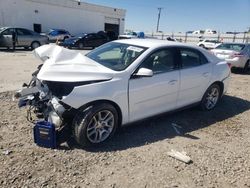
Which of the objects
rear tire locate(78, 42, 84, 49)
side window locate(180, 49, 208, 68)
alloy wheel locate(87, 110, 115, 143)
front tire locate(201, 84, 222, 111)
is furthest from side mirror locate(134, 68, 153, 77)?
rear tire locate(78, 42, 84, 49)

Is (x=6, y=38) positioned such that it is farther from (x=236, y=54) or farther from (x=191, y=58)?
(x=191, y=58)

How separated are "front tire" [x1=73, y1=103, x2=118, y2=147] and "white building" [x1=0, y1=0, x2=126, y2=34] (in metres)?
28.4

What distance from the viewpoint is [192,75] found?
4.98m

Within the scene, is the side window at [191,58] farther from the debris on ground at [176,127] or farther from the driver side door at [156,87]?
the debris on ground at [176,127]

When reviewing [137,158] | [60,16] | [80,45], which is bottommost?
[137,158]

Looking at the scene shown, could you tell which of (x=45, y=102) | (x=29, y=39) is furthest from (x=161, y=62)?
(x=29, y=39)

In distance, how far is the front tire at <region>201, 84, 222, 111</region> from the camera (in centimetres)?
561

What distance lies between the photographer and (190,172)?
344cm

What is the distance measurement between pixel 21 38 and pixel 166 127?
15.2 meters

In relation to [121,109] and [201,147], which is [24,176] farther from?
[201,147]

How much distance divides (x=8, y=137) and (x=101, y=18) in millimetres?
36601

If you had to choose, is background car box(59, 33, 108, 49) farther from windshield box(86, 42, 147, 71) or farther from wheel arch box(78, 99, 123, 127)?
wheel arch box(78, 99, 123, 127)

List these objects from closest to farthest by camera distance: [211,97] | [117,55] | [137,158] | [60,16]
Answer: [137,158] < [117,55] < [211,97] < [60,16]

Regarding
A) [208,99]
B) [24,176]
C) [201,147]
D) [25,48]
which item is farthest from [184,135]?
[25,48]
